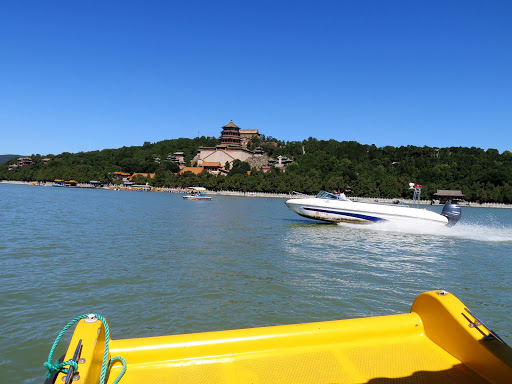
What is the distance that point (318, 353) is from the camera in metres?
3.48

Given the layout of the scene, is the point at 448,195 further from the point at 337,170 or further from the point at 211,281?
the point at 211,281

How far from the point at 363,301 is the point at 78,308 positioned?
5.67 meters

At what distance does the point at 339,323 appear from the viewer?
12.4 ft

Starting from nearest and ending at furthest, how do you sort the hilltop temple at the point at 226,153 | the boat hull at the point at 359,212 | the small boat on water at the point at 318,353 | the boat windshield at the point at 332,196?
the small boat on water at the point at 318,353 → the boat hull at the point at 359,212 → the boat windshield at the point at 332,196 → the hilltop temple at the point at 226,153

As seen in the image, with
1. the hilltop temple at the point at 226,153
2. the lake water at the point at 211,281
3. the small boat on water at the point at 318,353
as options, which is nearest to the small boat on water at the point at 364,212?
the lake water at the point at 211,281

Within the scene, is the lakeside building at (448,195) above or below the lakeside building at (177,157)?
below

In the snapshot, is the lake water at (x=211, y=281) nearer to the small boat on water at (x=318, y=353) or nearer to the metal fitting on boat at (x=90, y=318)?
the metal fitting on boat at (x=90, y=318)

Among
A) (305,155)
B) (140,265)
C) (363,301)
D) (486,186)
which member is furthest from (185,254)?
(305,155)

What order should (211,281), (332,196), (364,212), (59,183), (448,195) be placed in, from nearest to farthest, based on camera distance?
1. (211,281)
2. (364,212)
3. (332,196)
4. (448,195)
5. (59,183)

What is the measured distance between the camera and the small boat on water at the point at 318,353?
2996 mm

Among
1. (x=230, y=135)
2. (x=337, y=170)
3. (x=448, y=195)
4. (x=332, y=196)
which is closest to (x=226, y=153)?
(x=230, y=135)

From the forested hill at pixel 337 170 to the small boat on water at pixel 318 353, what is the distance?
90.2 meters

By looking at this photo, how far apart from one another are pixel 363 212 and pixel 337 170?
294 ft

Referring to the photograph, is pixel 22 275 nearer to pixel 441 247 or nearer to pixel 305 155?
pixel 441 247
